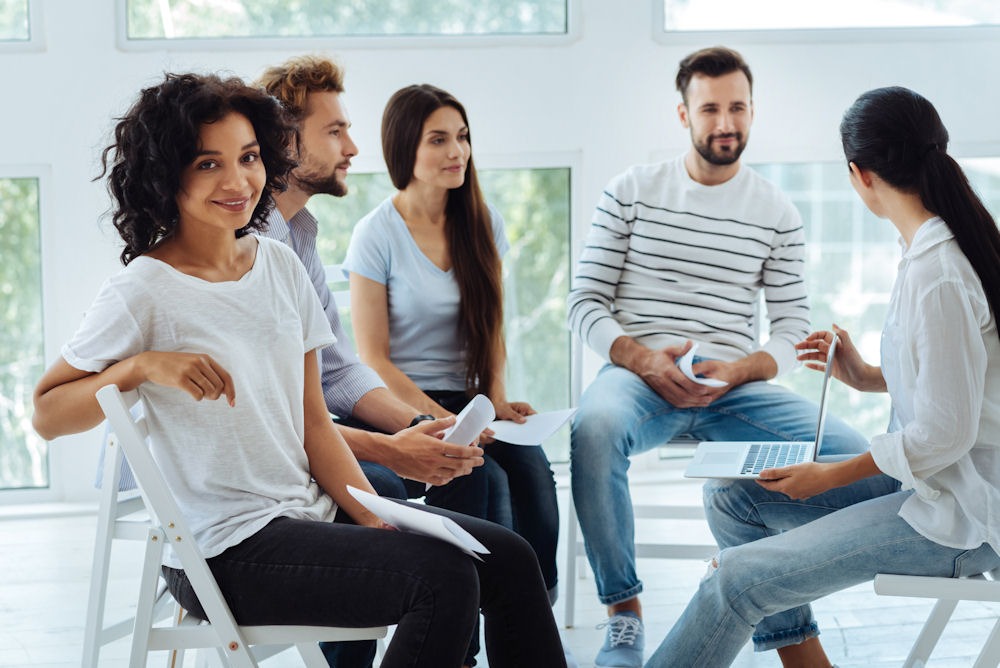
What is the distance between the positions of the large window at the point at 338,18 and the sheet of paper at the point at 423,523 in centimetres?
261

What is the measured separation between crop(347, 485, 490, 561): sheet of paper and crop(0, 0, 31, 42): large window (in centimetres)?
289

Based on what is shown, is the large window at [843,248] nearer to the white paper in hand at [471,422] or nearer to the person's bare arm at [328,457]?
the white paper in hand at [471,422]

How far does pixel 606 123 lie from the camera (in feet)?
12.5

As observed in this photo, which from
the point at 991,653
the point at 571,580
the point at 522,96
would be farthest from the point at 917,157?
the point at 522,96

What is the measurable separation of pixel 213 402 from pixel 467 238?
1248 millimetres

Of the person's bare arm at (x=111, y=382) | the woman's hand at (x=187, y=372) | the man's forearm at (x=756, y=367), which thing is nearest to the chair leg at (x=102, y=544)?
the person's bare arm at (x=111, y=382)

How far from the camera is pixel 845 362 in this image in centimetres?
213

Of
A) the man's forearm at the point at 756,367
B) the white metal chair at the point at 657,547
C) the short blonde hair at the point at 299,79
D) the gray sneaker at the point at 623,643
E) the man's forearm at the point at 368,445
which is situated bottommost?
the gray sneaker at the point at 623,643

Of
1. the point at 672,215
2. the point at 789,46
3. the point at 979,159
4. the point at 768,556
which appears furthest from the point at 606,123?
the point at 768,556

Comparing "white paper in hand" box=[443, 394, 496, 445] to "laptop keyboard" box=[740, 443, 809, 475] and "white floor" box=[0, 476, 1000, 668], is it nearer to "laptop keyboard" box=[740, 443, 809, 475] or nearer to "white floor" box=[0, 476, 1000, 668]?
"laptop keyboard" box=[740, 443, 809, 475]

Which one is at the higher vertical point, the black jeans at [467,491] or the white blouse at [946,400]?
the white blouse at [946,400]

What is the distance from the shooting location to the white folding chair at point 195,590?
1.43 metres

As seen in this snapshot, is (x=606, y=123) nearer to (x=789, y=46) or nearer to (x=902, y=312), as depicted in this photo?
(x=789, y=46)

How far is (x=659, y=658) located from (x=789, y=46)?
2695mm
